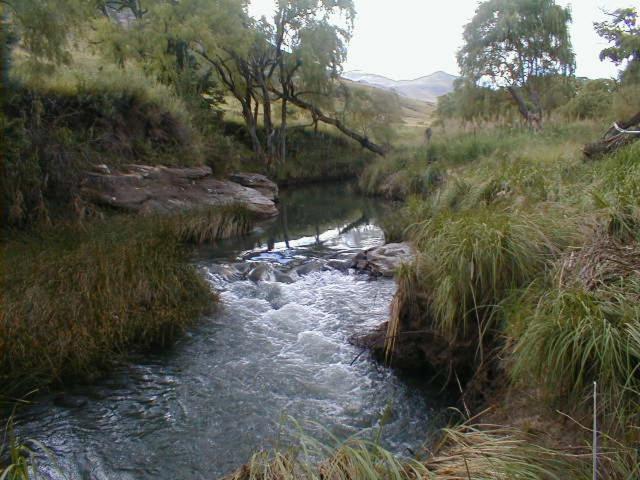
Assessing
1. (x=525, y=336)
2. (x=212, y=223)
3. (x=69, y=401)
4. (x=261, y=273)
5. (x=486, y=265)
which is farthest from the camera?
(x=212, y=223)

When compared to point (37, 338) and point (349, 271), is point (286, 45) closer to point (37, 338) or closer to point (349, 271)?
point (349, 271)

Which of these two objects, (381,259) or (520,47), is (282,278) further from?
(520,47)

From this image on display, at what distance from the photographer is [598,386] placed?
10.1ft

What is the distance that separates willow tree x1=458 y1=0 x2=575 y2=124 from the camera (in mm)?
24627

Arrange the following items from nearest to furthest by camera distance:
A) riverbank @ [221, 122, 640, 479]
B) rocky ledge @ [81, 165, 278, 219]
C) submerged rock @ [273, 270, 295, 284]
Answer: riverbank @ [221, 122, 640, 479] < submerged rock @ [273, 270, 295, 284] < rocky ledge @ [81, 165, 278, 219]

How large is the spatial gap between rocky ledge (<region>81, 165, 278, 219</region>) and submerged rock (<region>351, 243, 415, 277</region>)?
5748 millimetres

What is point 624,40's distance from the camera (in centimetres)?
1786

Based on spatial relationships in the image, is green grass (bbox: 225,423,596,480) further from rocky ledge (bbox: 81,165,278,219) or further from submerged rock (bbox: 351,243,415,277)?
rocky ledge (bbox: 81,165,278,219)

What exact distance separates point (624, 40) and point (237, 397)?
19304 mm

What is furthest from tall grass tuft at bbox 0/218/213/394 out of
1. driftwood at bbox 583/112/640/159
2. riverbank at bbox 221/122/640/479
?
driftwood at bbox 583/112/640/159

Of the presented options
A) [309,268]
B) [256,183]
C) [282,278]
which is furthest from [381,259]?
[256,183]

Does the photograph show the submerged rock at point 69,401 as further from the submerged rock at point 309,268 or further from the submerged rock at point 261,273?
the submerged rock at point 309,268

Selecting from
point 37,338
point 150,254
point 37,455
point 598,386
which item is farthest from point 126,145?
point 598,386

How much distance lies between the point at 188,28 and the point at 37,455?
18813 millimetres
